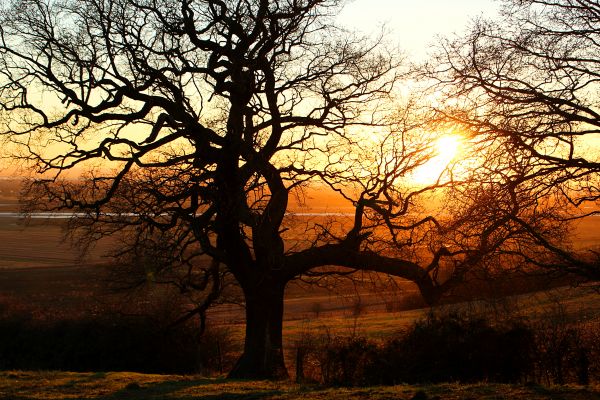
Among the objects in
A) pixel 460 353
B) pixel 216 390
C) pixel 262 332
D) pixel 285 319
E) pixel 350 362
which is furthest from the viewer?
pixel 285 319

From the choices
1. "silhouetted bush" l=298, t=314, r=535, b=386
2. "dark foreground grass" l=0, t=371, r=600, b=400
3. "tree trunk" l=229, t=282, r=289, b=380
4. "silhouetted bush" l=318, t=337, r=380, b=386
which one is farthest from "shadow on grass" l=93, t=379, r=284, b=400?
"silhouetted bush" l=298, t=314, r=535, b=386

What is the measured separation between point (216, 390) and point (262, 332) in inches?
194

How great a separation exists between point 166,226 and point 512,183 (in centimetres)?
872

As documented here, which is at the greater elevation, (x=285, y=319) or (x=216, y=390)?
(x=285, y=319)

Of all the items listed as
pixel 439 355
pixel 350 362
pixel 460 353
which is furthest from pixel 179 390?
pixel 460 353

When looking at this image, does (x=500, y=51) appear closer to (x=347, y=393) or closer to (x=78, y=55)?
(x=347, y=393)

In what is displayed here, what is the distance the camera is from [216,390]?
46.0 feet

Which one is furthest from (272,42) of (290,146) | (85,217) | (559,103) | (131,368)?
(131,368)

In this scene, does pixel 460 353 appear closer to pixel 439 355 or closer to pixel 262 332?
pixel 439 355

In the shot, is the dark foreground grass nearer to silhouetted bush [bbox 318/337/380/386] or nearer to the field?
the field

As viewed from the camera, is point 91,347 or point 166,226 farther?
point 91,347

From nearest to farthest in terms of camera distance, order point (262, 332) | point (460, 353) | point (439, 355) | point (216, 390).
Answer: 1. point (216, 390)
2. point (460, 353)
3. point (439, 355)
4. point (262, 332)

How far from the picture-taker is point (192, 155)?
55.5 feet

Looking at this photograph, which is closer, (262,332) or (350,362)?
(350,362)
